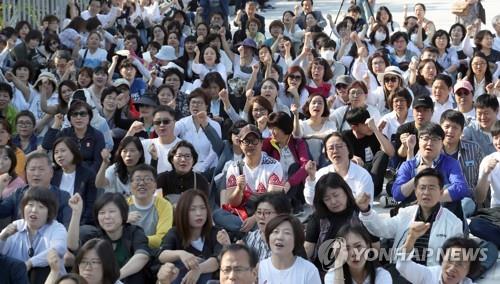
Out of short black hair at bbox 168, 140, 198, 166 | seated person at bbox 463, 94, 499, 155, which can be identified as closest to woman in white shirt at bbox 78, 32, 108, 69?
short black hair at bbox 168, 140, 198, 166

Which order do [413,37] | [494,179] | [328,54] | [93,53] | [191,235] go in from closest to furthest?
[191,235] → [494,179] → [328,54] → [93,53] → [413,37]

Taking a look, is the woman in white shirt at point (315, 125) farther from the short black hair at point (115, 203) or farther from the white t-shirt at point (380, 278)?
the white t-shirt at point (380, 278)

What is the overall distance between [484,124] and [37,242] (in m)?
4.00

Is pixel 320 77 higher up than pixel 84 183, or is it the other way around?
pixel 320 77

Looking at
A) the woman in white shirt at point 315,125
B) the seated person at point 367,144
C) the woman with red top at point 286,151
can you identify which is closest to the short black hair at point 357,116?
the seated person at point 367,144

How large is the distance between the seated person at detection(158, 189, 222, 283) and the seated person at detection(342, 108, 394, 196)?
8.07ft

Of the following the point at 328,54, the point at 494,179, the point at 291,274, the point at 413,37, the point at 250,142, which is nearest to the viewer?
the point at 291,274

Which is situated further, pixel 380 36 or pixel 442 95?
pixel 380 36

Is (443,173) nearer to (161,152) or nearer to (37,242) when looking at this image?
(161,152)

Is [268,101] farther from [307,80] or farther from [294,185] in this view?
[307,80]

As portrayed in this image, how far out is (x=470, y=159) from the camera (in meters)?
8.06

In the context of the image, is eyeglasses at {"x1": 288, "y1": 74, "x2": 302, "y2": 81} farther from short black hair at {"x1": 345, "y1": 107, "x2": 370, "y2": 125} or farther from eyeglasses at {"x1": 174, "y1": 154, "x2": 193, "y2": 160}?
Answer: eyeglasses at {"x1": 174, "y1": 154, "x2": 193, "y2": 160}

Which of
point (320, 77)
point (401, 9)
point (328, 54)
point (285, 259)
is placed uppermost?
point (401, 9)

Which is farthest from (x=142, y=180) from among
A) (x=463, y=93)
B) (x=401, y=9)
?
(x=401, y=9)
